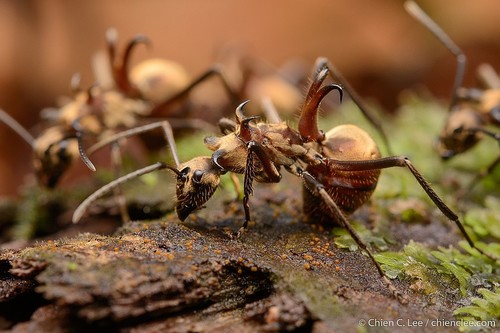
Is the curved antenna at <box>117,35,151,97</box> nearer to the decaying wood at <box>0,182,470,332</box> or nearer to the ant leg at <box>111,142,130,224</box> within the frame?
Result: the ant leg at <box>111,142,130,224</box>

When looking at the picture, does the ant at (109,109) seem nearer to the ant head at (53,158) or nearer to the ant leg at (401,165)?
the ant head at (53,158)

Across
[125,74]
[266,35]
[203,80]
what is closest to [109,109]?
[125,74]

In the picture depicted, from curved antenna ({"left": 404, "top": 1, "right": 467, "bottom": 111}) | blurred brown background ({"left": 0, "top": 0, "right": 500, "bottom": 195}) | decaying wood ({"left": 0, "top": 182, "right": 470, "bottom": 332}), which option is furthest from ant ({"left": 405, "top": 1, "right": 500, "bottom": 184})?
blurred brown background ({"left": 0, "top": 0, "right": 500, "bottom": 195})

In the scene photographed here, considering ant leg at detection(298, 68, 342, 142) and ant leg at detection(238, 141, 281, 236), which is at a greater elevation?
ant leg at detection(298, 68, 342, 142)

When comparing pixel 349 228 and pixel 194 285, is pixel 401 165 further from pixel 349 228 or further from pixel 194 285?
pixel 194 285

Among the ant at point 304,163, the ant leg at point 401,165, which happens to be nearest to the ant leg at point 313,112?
the ant at point 304,163

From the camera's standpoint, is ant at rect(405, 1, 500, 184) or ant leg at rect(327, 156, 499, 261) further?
ant at rect(405, 1, 500, 184)
